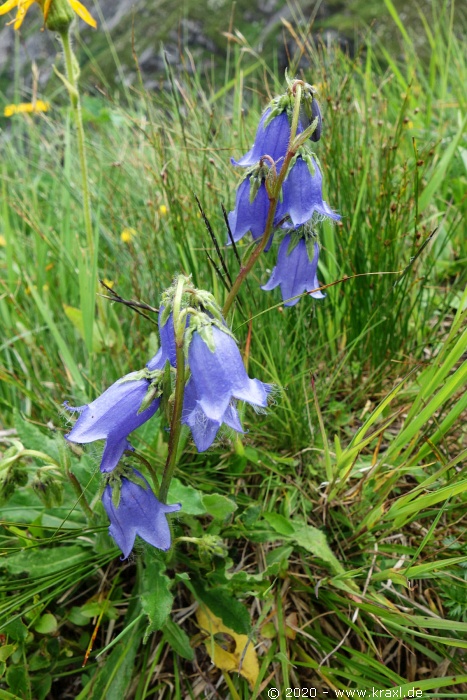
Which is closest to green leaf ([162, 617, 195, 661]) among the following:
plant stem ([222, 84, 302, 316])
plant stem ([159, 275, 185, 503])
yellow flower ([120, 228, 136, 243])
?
plant stem ([159, 275, 185, 503])

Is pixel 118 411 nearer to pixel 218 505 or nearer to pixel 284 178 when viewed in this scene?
pixel 218 505

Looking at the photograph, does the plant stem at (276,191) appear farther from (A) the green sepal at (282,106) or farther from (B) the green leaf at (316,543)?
(B) the green leaf at (316,543)

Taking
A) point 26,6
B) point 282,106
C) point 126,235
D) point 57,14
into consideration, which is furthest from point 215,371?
point 126,235

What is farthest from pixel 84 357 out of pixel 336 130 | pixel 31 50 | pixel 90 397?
pixel 31 50

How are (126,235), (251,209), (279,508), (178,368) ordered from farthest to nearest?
(126,235), (279,508), (251,209), (178,368)

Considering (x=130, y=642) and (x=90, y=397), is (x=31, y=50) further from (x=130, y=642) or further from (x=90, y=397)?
(x=130, y=642)
